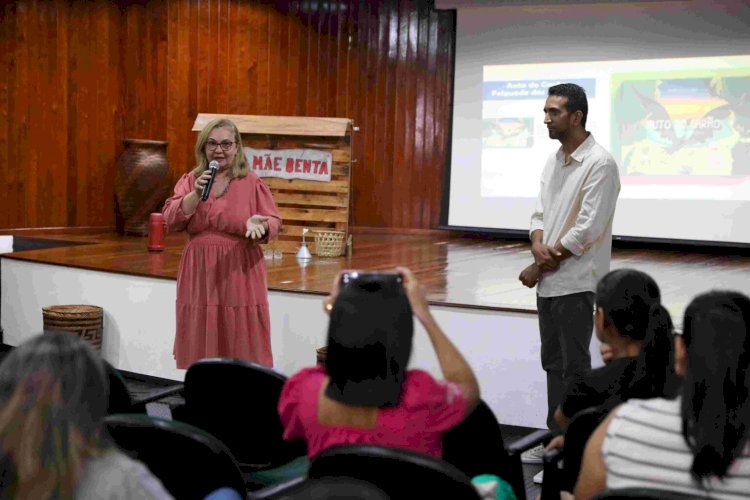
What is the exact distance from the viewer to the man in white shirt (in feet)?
11.0

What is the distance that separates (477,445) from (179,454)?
2.22ft

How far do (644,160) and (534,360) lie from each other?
4.61 meters

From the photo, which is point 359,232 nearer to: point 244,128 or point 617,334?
point 244,128

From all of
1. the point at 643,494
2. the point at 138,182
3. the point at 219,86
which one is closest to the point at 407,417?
the point at 643,494

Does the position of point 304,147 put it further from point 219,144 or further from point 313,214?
point 219,144

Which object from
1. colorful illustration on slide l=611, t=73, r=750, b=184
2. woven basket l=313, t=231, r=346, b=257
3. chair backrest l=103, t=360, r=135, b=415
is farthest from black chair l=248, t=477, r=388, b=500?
colorful illustration on slide l=611, t=73, r=750, b=184

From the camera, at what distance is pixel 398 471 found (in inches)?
58.9

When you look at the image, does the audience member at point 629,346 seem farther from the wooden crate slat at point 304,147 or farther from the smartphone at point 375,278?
the wooden crate slat at point 304,147

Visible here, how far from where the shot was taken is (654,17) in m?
8.35

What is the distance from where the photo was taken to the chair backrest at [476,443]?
203cm

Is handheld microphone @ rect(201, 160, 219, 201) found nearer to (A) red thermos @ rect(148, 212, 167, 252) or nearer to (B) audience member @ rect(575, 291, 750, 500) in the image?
(B) audience member @ rect(575, 291, 750, 500)

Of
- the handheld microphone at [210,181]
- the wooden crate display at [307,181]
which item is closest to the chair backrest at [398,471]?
the handheld microphone at [210,181]

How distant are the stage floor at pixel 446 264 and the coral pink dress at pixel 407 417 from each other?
2.53m

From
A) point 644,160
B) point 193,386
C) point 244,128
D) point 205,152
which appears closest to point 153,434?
point 193,386
